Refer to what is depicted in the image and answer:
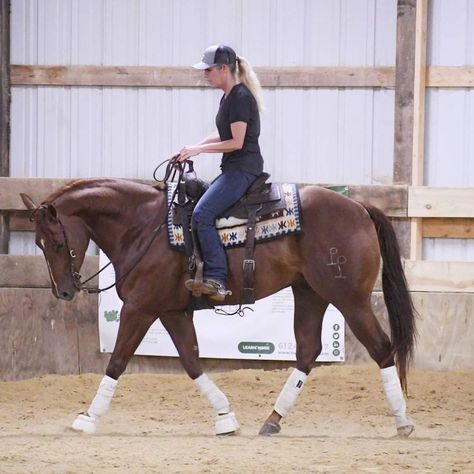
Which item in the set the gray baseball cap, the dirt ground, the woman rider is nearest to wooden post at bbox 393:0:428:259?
the dirt ground

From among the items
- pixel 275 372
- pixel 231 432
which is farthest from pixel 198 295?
pixel 275 372

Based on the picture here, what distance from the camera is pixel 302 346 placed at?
7.56 m

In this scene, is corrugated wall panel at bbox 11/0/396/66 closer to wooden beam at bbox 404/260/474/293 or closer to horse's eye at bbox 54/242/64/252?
wooden beam at bbox 404/260/474/293

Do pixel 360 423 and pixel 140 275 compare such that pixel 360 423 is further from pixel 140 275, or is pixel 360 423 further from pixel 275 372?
pixel 140 275

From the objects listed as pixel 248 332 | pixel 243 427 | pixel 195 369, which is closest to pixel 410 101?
pixel 248 332

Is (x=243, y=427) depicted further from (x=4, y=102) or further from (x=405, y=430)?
(x=4, y=102)

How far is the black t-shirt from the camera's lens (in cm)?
718

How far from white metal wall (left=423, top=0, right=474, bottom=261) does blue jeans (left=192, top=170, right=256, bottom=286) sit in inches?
124

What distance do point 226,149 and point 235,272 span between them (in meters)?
0.85

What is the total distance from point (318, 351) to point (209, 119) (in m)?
3.43

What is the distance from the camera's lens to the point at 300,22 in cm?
1013

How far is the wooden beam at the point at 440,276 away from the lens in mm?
9477

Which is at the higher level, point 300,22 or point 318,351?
point 300,22

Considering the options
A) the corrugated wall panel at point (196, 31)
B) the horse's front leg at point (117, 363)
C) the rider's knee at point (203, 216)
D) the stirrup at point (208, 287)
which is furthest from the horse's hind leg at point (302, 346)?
the corrugated wall panel at point (196, 31)
